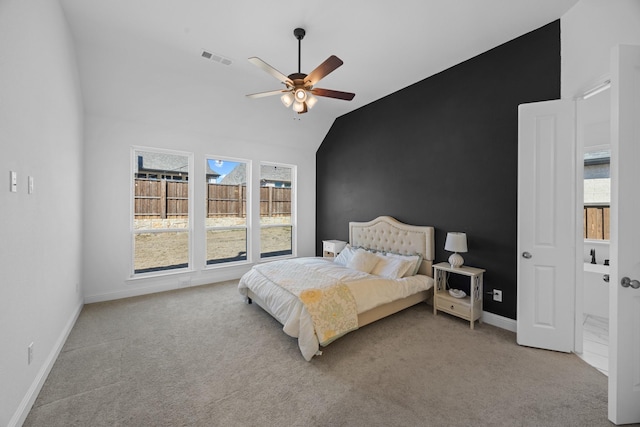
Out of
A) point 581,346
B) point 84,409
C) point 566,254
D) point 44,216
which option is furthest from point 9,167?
point 581,346

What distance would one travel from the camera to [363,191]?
16.2 feet

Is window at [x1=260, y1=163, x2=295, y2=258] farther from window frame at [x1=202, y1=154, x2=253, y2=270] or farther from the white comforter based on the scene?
the white comforter

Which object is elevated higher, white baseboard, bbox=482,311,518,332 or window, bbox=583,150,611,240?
window, bbox=583,150,611,240

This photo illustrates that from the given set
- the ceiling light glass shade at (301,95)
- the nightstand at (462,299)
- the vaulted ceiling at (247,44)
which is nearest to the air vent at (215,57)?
the vaulted ceiling at (247,44)

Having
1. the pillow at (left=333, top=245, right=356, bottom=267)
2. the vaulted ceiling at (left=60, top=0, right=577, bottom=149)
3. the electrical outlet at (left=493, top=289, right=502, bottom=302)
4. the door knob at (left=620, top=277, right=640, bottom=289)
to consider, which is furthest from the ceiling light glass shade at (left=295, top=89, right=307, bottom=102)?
the electrical outlet at (left=493, top=289, right=502, bottom=302)

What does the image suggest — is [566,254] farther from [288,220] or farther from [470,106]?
[288,220]

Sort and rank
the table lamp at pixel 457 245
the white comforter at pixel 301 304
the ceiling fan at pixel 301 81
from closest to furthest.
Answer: the ceiling fan at pixel 301 81
the white comforter at pixel 301 304
the table lamp at pixel 457 245

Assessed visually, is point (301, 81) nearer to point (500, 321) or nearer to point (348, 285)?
point (348, 285)

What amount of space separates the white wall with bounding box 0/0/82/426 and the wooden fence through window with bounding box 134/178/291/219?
142 centimetres

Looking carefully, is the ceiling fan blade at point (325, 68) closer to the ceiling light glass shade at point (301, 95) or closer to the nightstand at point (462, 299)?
the ceiling light glass shade at point (301, 95)

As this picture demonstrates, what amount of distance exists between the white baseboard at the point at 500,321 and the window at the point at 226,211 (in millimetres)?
4226

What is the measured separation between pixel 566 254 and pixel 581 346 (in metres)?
0.92

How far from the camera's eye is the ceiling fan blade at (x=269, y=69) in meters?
2.25

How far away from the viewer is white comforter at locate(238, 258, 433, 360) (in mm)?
2426
